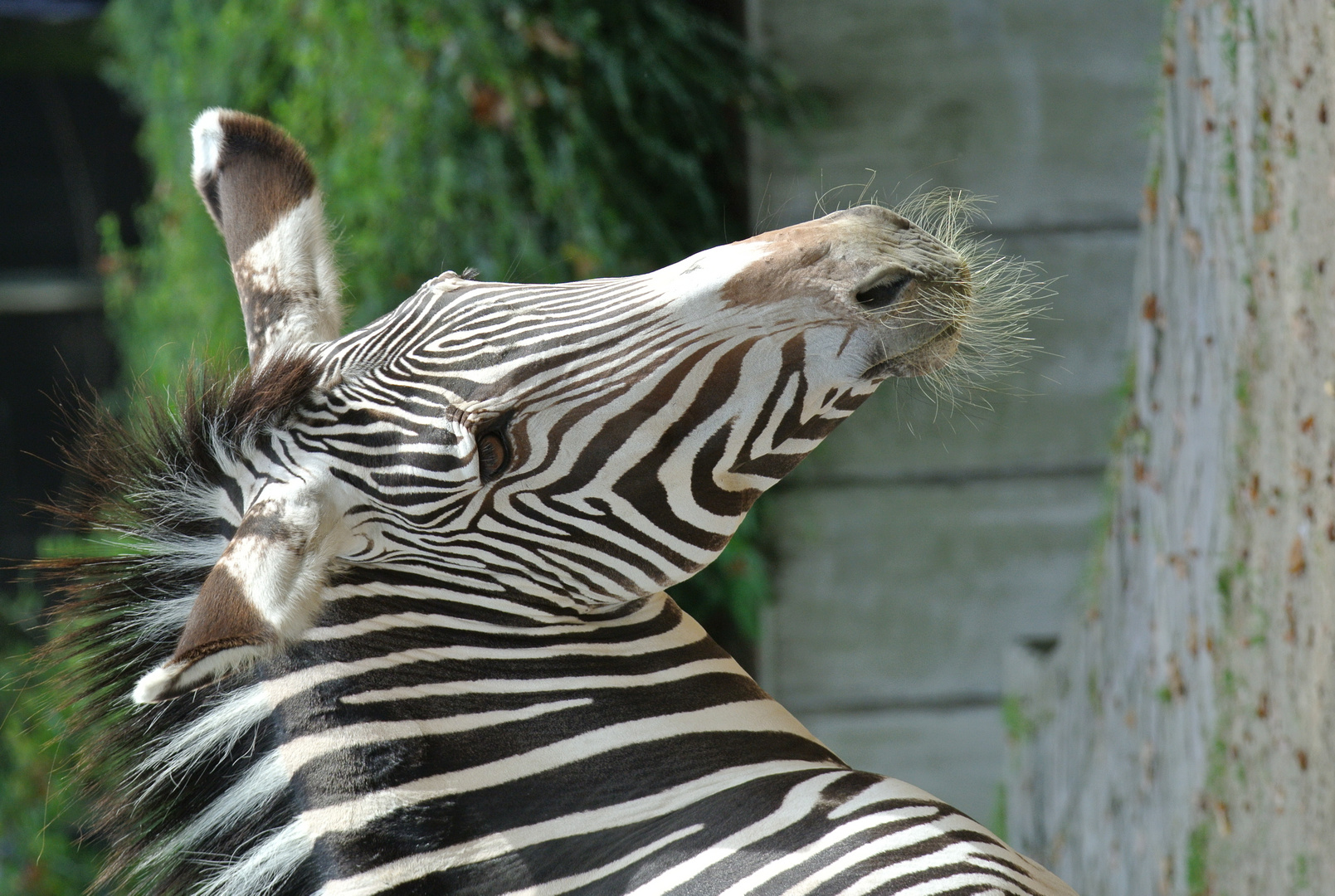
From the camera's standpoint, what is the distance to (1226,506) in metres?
2.27

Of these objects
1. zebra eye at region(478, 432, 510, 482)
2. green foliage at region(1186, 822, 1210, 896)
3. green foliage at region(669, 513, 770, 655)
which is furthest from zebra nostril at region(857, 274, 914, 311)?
green foliage at region(669, 513, 770, 655)

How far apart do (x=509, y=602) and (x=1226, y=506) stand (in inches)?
67.5

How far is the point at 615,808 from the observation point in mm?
1219

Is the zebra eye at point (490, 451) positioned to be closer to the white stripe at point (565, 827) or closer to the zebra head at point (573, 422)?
the zebra head at point (573, 422)

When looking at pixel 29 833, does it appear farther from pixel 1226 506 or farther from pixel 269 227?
pixel 1226 506

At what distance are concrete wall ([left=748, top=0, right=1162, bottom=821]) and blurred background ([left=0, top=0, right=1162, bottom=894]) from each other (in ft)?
0.03

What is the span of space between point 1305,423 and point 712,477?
132 cm

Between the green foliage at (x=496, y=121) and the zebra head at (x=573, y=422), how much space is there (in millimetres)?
2355

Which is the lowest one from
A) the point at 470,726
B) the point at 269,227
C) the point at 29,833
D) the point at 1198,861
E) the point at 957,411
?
A: the point at 29,833

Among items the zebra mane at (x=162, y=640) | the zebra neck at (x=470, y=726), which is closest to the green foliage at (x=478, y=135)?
the zebra mane at (x=162, y=640)

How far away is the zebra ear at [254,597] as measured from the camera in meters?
1.04

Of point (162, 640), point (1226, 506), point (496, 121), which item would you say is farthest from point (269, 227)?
point (496, 121)

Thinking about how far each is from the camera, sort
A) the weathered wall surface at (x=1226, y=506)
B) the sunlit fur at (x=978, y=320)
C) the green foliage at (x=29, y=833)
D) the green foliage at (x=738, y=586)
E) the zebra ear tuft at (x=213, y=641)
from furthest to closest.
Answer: the green foliage at (x=738, y=586), the green foliage at (x=29, y=833), the weathered wall surface at (x=1226, y=506), the sunlit fur at (x=978, y=320), the zebra ear tuft at (x=213, y=641)

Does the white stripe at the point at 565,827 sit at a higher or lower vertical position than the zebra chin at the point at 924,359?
lower
